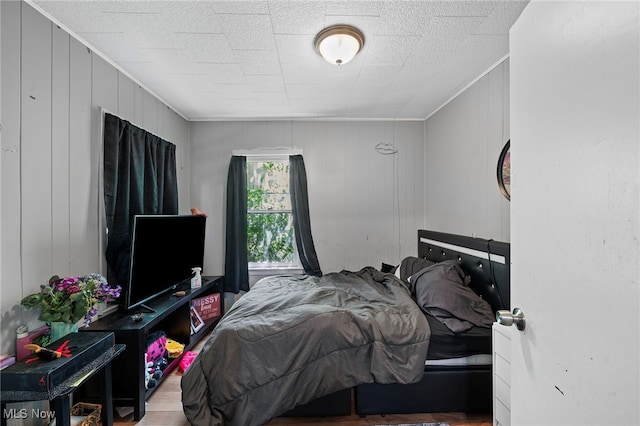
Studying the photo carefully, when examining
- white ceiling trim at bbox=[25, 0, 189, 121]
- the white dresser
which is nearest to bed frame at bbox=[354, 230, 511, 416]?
the white dresser

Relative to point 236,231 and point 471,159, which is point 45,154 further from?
point 471,159

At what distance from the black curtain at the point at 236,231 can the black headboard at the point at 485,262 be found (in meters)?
2.23

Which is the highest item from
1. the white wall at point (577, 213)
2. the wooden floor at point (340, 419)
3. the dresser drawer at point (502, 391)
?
the white wall at point (577, 213)

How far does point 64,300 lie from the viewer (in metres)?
1.60

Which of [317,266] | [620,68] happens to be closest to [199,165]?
[317,266]

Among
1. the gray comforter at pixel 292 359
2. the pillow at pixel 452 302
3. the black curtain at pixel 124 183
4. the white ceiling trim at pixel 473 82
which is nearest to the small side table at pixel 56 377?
the gray comforter at pixel 292 359

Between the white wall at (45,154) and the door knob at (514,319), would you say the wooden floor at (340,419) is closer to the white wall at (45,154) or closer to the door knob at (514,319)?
the white wall at (45,154)

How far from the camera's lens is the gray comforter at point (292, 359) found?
1704 mm

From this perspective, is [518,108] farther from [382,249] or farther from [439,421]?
[382,249]

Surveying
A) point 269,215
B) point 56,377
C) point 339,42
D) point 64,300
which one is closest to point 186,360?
point 64,300

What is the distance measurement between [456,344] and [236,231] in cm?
258

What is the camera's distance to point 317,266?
3.59m

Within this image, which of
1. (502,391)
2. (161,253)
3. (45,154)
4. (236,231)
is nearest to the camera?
(502,391)

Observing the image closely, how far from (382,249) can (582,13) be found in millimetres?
3148
